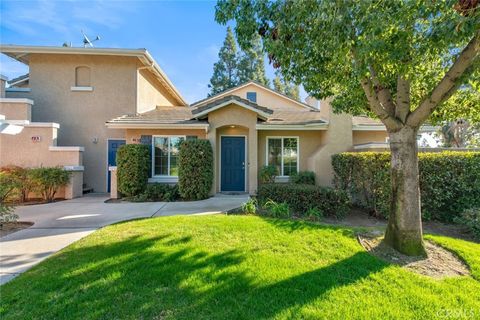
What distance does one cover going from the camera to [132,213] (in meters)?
7.93

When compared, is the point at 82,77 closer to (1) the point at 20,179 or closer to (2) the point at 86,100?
(2) the point at 86,100

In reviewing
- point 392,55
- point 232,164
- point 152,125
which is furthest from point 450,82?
point 152,125

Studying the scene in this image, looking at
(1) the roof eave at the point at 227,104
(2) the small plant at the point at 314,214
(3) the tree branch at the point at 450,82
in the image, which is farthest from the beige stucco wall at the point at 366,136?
(3) the tree branch at the point at 450,82

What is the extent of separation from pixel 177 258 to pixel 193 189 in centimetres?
595

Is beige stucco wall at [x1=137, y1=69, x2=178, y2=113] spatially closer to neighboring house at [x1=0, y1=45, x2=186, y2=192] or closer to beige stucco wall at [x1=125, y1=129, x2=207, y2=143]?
neighboring house at [x1=0, y1=45, x2=186, y2=192]

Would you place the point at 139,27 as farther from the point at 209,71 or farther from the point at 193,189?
the point at 209,71

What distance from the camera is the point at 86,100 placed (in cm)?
1338

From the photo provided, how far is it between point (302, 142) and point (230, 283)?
9930mm

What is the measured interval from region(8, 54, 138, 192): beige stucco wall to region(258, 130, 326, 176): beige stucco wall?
738cm

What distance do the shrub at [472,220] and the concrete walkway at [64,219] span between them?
21.5ft

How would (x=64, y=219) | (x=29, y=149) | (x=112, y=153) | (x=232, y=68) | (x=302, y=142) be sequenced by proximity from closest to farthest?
(x=64, y=219), (x=29, y=149), (x=302, y=142), (x=112, y=153), (x=232, y=68)

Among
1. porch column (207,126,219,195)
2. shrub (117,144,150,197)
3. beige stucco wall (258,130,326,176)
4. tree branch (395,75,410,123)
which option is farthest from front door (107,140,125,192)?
tree branch (395,75,410,123)

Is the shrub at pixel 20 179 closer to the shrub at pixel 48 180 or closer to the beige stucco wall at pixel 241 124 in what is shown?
the shrub at pixel 48 180

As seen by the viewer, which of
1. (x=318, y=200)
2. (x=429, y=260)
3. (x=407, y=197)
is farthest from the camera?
(x=318, y=200)
